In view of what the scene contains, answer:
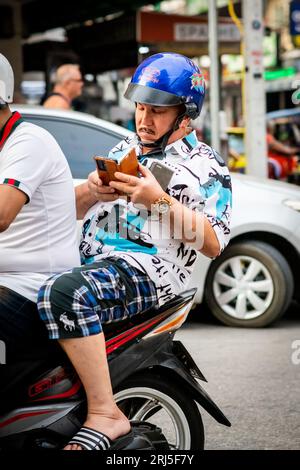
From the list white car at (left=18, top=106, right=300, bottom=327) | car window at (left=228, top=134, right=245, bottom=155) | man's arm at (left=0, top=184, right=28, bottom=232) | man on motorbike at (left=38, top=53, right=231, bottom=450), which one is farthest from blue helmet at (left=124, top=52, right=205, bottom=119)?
car window at (left=228, top=134, right=245, bottom=155)

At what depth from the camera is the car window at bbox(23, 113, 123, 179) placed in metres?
6.41

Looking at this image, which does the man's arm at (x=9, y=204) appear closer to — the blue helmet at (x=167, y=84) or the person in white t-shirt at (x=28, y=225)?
the person in white t-shirt at (x=28, y=225)

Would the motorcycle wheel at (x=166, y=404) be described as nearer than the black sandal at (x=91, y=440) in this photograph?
No

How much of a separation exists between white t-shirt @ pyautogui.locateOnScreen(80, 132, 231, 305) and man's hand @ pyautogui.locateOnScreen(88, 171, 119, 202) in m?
0.14

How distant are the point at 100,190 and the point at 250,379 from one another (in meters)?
2.70

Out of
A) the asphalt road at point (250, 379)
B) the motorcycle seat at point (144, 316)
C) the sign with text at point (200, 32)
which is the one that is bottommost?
the asphalt road at point (250, 379)

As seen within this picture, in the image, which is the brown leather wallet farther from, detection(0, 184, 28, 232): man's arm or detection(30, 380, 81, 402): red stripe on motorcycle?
detection(30, 380, 81, 402): red stripe on motorcycle

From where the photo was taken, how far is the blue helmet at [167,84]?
314 cm

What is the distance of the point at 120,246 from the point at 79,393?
56cm

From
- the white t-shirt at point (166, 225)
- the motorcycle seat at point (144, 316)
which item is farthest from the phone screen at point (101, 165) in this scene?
the motorcycle seat at point (144, 316)

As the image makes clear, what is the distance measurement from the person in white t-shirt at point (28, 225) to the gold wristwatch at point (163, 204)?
12.8 inches

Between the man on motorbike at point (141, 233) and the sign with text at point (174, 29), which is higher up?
the sign with text at point (174, 29)
